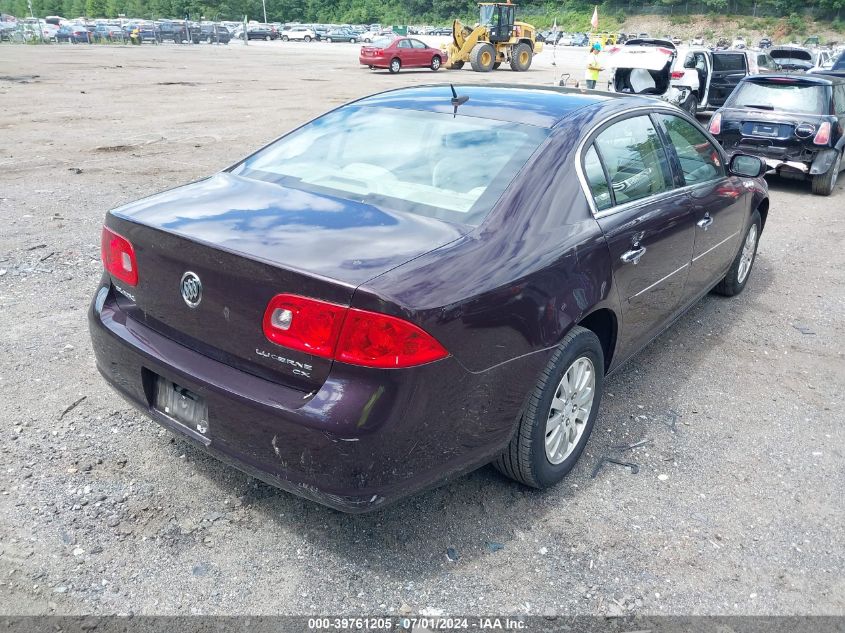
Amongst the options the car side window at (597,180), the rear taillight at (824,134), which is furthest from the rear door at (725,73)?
the car side window at (597,180)

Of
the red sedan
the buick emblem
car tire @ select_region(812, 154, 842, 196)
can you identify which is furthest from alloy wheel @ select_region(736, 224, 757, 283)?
the red sedan

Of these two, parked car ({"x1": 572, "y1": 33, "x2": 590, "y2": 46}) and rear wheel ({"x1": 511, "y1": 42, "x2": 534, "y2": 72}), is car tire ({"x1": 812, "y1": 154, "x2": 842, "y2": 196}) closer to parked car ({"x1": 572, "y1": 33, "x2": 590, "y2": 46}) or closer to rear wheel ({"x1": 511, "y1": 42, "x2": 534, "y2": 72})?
rear wheel ({"x1": 511, "y1": 42, "x2": 534, "y2": 72})

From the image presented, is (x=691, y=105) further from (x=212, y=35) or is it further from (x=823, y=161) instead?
(x=212, y=35)

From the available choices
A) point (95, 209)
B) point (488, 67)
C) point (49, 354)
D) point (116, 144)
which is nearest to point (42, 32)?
point (488, 67)

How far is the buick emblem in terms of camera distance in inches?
104

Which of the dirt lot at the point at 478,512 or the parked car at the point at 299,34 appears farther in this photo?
the parked car at the point at 299,34

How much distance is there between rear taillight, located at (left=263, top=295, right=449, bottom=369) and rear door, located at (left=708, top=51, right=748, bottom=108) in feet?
54.4

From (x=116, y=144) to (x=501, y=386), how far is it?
10.8 meters

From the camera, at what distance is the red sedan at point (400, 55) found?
104 ft

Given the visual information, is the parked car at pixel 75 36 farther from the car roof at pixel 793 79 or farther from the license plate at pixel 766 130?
the license plate at pixel 766 130

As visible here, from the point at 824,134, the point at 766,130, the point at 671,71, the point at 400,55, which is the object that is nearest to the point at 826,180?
the point at 824,134

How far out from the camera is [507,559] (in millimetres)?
2826

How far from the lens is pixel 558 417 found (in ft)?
10.4

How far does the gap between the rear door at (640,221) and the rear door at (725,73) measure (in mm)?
14273
